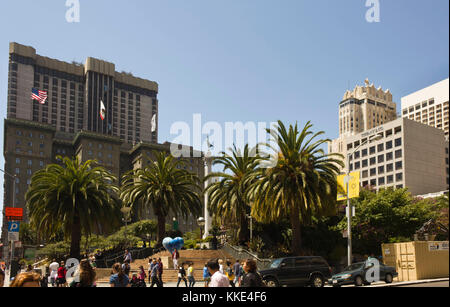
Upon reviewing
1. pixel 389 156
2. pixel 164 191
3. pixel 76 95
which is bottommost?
pixel 164 191

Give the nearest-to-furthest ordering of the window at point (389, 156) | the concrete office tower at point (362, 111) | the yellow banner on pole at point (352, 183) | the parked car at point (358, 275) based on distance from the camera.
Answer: the parked car at point (358, 275)
the yellow banner on pole at point (352, 183)
the window at point (389, 156)
the concrete office tower at point (362, 111)

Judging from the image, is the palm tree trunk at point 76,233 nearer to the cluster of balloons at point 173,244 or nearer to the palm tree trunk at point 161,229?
the cluster of balloons at point 173,244

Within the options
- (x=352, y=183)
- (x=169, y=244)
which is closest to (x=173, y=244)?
(x=169, y=244)

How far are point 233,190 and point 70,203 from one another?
14.7 meters

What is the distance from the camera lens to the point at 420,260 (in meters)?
27.9

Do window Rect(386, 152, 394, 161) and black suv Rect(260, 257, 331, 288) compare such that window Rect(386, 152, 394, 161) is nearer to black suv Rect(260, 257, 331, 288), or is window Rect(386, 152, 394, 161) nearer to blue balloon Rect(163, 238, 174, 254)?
blue balloon Rect(163, 238, 174, 254)

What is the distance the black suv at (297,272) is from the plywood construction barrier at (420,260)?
6094mm

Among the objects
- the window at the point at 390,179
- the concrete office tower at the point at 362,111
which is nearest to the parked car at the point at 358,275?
the window at the point at 390,179

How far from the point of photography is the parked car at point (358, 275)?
83.5 feet

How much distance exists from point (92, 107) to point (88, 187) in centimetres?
12577

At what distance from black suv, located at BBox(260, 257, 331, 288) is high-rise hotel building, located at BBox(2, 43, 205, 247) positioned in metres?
106

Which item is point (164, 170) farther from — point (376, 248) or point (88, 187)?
point (376, 248)

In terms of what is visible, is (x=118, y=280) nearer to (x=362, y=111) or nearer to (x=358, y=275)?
(x=358, y=275)
